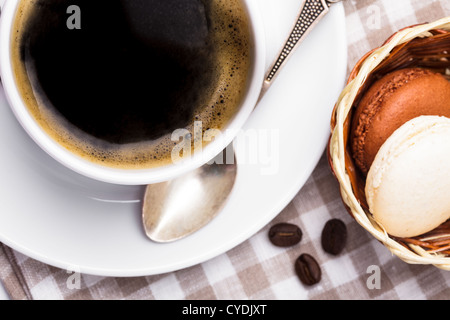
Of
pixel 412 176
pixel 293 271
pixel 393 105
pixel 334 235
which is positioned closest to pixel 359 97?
pixel 393 105

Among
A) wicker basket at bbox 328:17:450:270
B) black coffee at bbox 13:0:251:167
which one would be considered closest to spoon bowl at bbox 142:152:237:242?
black coffee at bbox 13:0:251:167

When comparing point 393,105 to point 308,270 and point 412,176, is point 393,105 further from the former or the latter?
point 308,270

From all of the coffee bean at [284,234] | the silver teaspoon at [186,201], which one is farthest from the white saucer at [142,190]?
the coffee bean at [284,234]

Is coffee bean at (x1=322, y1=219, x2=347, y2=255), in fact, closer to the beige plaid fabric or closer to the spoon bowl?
the beige plaid fabric

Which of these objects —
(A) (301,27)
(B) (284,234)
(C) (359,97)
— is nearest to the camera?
(A) (301,27)

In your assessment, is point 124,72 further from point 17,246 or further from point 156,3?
point 17,246

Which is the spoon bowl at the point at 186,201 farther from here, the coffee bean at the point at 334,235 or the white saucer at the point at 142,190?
the coffee bean at the point at 334,235
